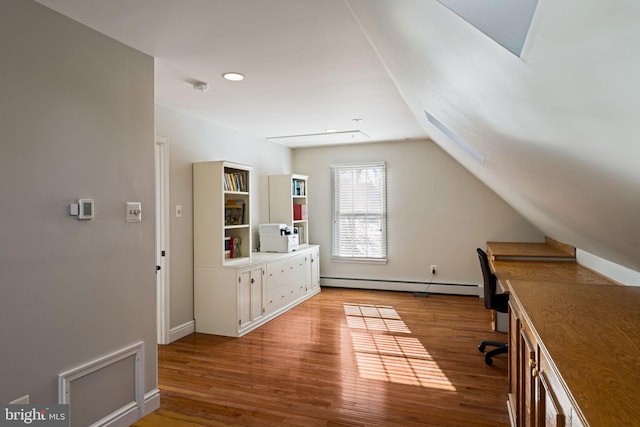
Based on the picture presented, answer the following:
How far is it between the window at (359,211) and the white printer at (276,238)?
1269mm

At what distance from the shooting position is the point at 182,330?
3953mm

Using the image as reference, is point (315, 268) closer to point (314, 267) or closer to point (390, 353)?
point (314, 267)

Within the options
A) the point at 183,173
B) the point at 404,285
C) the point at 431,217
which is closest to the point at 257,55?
the point at 183,173

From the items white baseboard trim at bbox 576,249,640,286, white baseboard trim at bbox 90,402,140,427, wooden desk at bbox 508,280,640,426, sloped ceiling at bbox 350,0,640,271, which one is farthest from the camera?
white baseboard trim at bbox 576,249,640,286

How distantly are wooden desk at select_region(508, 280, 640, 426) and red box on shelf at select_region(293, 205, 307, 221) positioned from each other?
3988 millimetres

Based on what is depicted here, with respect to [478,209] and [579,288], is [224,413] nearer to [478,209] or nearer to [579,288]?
[579,288]

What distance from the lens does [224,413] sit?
246 cm

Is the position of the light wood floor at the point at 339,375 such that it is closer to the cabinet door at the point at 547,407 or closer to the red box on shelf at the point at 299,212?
the cabinet door at the point at 547,407

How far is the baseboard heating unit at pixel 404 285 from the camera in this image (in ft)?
18.5

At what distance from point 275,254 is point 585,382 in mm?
4239

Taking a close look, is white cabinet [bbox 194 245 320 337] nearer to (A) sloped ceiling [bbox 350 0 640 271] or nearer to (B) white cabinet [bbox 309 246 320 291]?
(B) white cabinet [bbox 309 246 320 291]

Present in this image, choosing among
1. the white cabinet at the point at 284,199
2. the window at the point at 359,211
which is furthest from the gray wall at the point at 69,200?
the window at the point at 359,211

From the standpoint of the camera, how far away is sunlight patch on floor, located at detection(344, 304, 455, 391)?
2959mm

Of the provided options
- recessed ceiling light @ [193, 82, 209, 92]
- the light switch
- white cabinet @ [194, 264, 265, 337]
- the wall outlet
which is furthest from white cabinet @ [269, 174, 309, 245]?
the wall outlet
